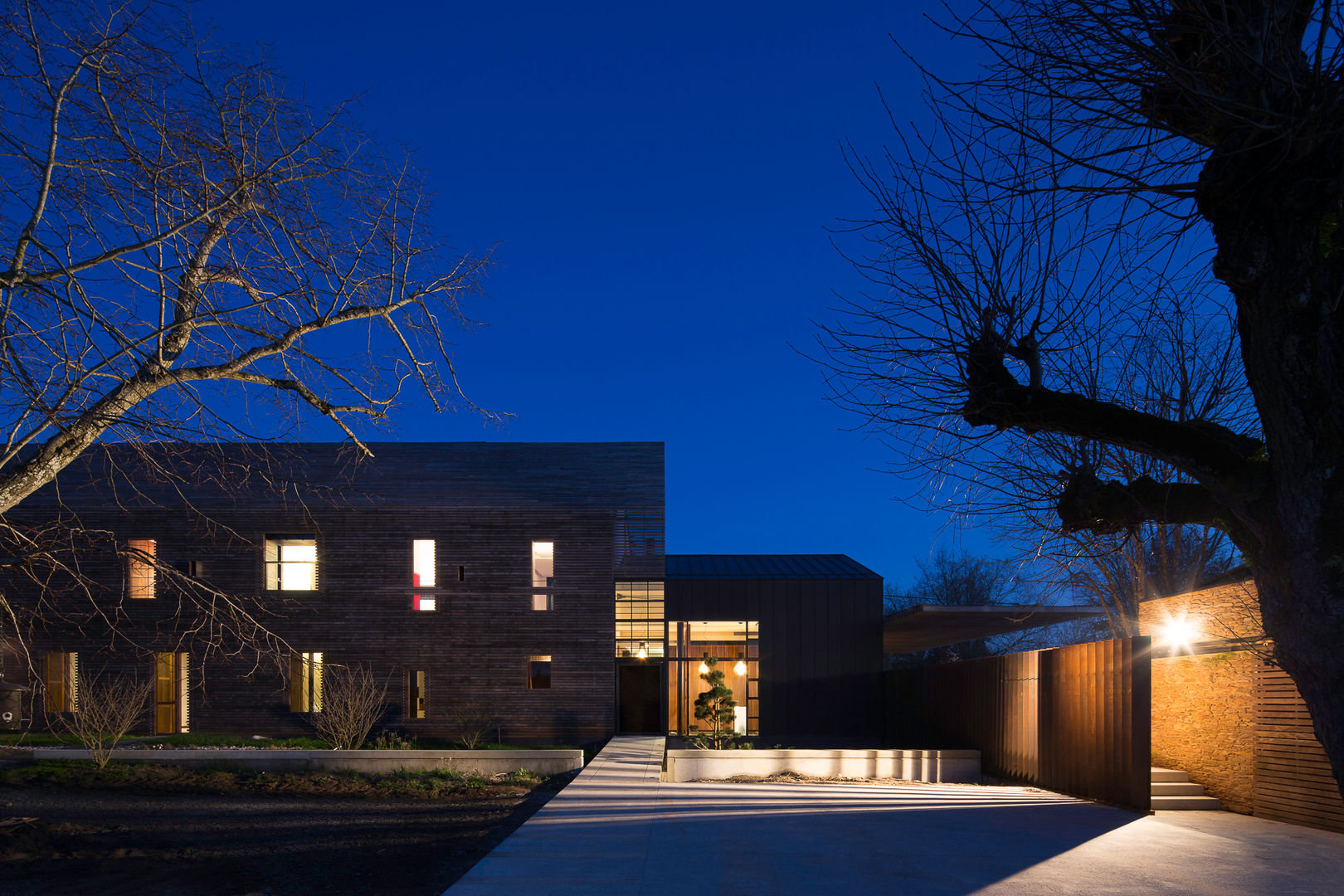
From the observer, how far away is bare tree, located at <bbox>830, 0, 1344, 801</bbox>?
297 cm

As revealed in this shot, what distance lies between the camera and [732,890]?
5.07 m

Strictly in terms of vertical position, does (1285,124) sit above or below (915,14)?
below

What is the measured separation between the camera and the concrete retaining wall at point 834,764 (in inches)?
498

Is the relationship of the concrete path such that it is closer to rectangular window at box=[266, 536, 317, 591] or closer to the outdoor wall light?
the outdoor wall light

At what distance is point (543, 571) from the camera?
2162 cm

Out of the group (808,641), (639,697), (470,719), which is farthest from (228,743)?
(808,641)

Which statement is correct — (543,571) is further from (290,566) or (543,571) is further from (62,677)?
(62,677)

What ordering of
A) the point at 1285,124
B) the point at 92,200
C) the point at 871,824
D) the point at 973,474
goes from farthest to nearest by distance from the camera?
the point at 871,824, the point at 973,474, the point at 92,200, the point at 1285,124

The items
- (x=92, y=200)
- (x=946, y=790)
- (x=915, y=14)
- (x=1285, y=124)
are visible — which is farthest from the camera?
(x=946, y=790)

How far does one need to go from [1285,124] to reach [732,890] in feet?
14.8

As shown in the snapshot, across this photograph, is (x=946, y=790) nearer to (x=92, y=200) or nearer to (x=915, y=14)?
(x=915, y=14)

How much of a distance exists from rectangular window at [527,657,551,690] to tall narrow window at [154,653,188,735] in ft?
23.4

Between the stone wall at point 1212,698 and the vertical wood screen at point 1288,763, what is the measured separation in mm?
158

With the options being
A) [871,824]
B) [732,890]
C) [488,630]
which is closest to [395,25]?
[732,890]
